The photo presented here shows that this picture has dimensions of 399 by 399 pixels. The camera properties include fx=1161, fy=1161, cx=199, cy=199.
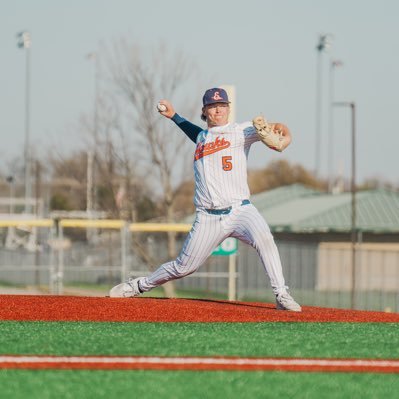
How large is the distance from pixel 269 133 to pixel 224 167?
19.3 inches

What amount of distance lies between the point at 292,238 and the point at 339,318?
34.1m

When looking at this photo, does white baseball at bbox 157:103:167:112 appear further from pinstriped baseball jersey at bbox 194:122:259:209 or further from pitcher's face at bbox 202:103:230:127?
pinstriped baseball jersey at bbox 194:122:259:209

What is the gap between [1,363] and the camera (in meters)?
5.94

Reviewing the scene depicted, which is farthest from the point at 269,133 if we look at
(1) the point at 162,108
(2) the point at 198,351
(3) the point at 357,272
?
(3) the point at 357,272

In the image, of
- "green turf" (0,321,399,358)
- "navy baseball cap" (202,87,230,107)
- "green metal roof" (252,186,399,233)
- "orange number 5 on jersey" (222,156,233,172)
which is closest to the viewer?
"green turf" (0,321,399,358)

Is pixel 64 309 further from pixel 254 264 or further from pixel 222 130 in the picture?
pixel 254 264

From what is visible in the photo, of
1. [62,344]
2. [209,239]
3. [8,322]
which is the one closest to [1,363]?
[62,344]

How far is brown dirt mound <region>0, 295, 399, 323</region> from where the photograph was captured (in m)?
8.62

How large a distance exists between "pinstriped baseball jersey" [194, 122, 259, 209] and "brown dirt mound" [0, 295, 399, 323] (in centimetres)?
89

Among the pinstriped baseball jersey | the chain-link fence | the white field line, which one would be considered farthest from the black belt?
the chain-link fence

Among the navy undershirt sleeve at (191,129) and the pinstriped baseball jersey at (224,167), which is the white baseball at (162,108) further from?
the pinstriped baseball jersey at (224,167)

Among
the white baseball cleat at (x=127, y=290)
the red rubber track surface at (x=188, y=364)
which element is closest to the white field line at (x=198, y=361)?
the red rubber track surface at (x=188, y=364)

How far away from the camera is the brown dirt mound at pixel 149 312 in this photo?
8617mm

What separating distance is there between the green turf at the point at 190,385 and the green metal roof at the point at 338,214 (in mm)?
34448
